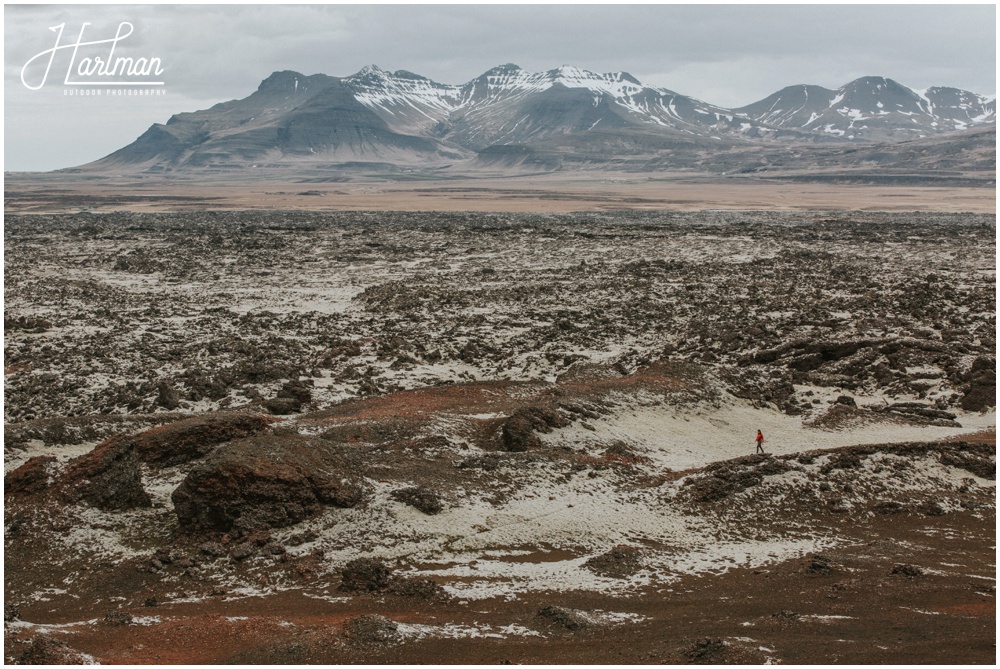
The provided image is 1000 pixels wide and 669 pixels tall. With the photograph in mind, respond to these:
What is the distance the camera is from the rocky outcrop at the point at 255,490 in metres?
15.2

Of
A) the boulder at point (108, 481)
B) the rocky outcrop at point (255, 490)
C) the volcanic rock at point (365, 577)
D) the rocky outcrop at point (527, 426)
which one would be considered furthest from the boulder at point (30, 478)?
the rocky outcrop at point (527, 426)

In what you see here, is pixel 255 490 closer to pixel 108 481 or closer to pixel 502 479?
pixel 108 481

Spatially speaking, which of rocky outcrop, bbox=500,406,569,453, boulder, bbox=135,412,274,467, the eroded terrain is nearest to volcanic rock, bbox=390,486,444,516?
the eroded terrain

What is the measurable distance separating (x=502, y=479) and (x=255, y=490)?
5005 millimetres

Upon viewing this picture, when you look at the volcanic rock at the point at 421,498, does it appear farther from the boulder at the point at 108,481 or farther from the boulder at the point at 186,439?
the boulder at the point at 108,481

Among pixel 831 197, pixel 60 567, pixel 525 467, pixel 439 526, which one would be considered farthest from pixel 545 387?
pixel 831 197

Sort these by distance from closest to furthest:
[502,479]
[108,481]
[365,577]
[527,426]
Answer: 1. [365,577]
2. [108,481]
3. [502,479]
4. [527,426]

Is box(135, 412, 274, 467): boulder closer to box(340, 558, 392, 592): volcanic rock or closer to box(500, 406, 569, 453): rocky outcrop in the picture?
box(340, 558, 392, 592): volcanic rock

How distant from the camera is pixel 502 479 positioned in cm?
1750

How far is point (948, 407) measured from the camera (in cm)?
2372

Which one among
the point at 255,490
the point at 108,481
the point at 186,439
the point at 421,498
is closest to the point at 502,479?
the point at 421,498

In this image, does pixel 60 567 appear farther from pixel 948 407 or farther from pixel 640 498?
pixel 948 407

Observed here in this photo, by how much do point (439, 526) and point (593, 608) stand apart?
3714 millimetres

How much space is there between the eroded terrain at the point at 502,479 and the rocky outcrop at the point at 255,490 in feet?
0.16
